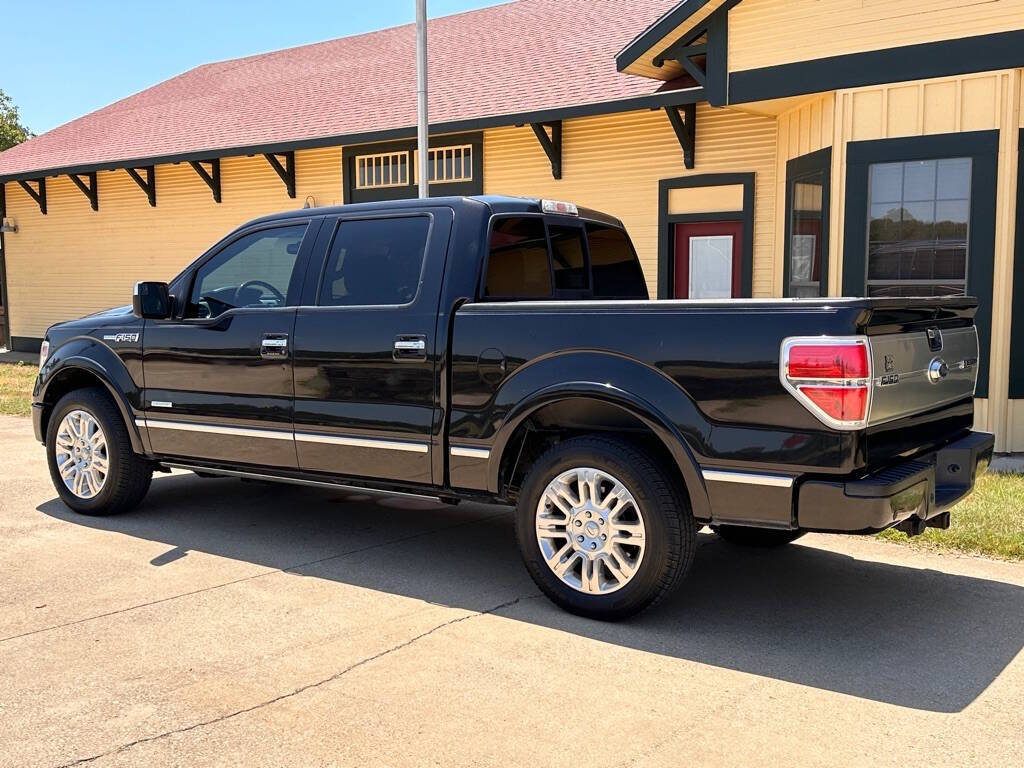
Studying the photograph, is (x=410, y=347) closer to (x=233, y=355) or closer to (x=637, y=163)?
(x=233, y=355)

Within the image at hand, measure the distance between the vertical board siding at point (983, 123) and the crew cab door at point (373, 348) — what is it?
18.6 feet

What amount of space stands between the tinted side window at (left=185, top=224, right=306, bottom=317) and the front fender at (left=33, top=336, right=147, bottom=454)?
2.25 feet

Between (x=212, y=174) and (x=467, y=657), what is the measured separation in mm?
15079

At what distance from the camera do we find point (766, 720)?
3.68 metres

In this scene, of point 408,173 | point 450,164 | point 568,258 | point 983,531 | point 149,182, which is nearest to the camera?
point 568,258

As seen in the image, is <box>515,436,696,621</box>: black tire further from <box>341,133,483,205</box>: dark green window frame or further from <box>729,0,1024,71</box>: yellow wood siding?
<box>341,133,483,205</box>: dark green window frame

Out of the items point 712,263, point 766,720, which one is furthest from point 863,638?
point 712,263

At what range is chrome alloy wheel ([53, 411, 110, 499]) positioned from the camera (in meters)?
6.75

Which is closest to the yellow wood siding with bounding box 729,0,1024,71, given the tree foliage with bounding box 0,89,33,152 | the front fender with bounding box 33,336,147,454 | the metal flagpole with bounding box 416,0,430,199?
the metal flagpole with bounding box 416,0,430,199

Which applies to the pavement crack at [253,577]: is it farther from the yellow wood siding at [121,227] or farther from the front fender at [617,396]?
the yellow wood siding at [121,227]

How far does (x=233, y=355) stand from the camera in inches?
238

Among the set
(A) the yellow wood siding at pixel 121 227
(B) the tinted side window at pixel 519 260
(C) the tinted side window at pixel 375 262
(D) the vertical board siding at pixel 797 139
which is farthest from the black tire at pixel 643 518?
(A) the yellow wood siding at pixel 121 227

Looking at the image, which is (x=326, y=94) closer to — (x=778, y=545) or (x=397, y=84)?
(x=397, y=84)

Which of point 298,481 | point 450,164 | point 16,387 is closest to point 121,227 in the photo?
point 16,387
